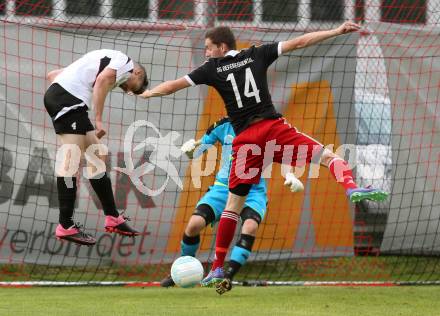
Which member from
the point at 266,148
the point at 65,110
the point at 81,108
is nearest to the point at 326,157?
the point at 266,148

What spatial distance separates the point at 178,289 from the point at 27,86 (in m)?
2.48

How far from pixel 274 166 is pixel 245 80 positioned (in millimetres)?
2388

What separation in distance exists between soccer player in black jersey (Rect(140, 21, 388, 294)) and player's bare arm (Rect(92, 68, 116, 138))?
1.09ft

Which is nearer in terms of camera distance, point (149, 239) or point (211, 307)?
point (211, 307)

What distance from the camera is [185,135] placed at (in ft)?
33.2

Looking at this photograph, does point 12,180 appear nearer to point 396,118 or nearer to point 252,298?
point 252,298

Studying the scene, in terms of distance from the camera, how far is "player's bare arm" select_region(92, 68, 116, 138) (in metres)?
7.78

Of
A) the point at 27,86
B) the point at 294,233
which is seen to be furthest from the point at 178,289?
the point at 27,86

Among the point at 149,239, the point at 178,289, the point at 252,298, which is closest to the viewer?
the point at 252,298

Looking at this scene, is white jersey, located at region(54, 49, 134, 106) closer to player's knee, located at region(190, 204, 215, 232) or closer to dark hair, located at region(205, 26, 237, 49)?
dark hair, located at region(205, 26, 237, 49)

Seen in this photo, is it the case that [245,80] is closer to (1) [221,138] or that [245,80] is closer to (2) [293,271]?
(1) [221,138]

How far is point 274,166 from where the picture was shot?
33.2 ft

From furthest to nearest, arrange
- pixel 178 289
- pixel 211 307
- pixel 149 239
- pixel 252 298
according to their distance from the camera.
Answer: pixel 149 239 < pixel 178 289 < pixel 252 298 < pixel 211 307

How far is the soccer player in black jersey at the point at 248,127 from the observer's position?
7.75m
